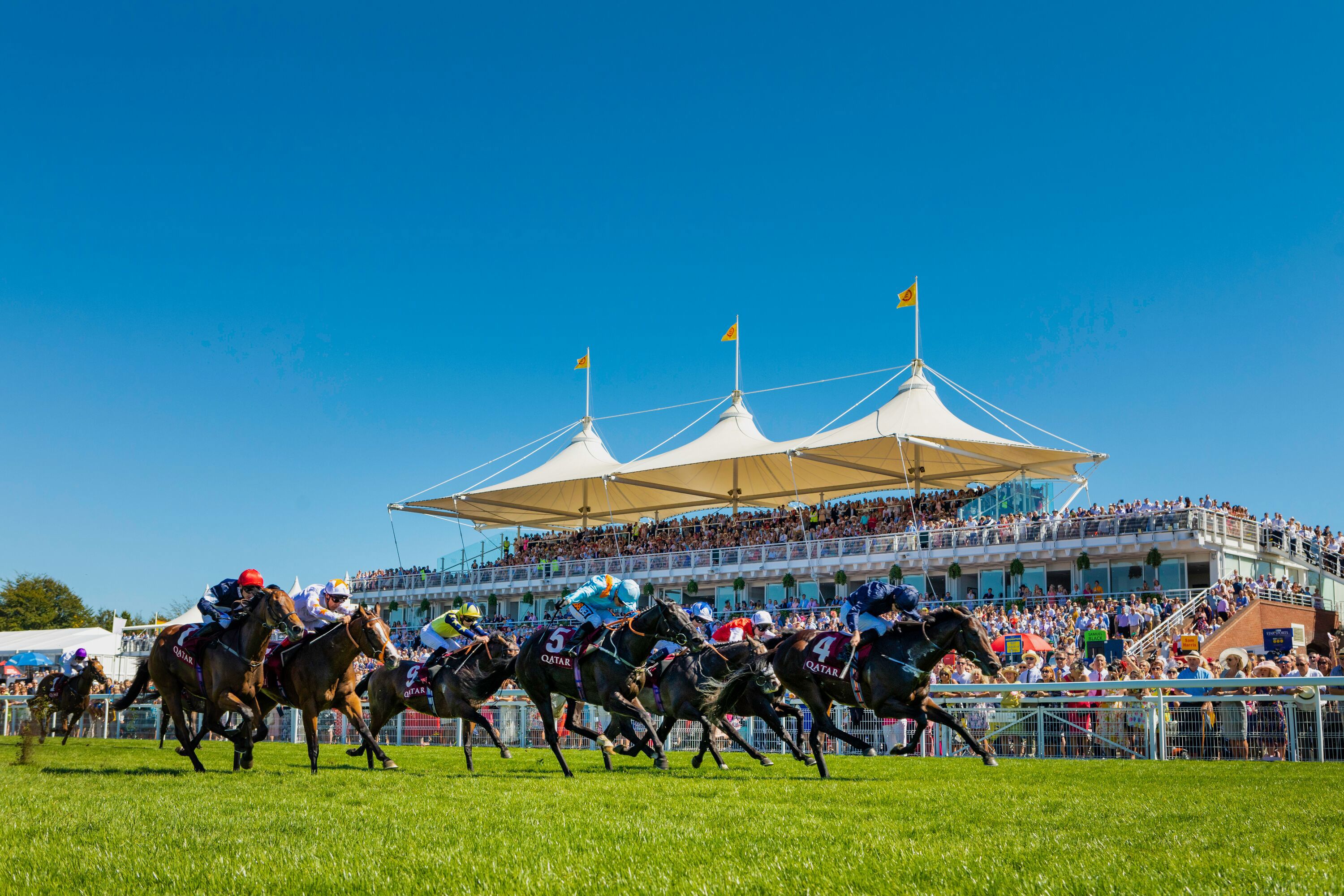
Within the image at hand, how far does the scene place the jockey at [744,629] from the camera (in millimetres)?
13609

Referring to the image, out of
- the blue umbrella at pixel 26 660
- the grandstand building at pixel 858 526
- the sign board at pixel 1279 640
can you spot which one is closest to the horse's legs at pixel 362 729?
the sign board at pixel 1279 640

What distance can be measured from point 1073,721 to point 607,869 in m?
10.7

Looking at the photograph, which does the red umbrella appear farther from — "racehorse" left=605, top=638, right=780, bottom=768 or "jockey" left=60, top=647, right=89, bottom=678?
"jockey" left=60, top=647, right=89, bottom=678

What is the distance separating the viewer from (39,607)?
2896 inches

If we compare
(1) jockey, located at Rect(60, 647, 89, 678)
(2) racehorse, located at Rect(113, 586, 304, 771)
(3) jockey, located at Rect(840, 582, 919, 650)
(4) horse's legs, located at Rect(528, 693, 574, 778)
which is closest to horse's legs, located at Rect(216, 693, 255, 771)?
(2) racehorse, located at Rect(113, 586, 304, 771)

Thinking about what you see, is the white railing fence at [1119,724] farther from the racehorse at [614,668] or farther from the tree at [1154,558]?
the tree at [1154,558]

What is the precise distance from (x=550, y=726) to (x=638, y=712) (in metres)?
0.96

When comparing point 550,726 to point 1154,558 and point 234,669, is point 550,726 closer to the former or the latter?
point 234,669

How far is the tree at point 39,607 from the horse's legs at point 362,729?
6851 centimetres

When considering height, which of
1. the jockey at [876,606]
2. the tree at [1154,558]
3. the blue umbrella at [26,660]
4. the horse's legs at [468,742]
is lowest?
the blue umbrella at [26,660]

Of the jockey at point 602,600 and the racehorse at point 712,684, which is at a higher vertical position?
the jockey at point 602,600

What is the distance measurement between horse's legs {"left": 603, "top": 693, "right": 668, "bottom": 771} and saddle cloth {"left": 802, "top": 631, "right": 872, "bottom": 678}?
1.73 metres

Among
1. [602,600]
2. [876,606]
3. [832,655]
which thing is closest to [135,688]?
[602,600]

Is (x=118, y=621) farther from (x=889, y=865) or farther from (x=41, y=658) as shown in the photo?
(x=889, y=865)
